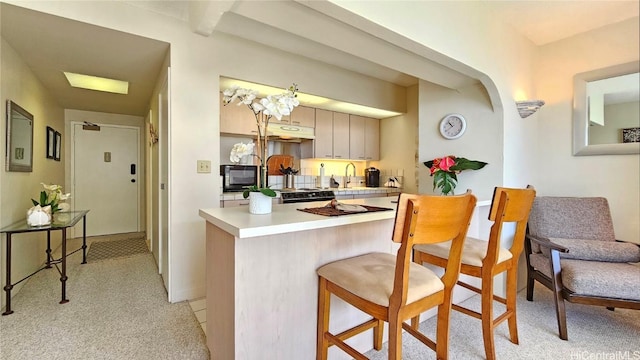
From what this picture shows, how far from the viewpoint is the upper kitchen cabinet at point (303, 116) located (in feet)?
12.0

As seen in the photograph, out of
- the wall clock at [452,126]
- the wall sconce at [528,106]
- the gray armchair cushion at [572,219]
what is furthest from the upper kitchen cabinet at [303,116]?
the gray armchair cushion at [572,219]

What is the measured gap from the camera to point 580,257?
2234 millimetres

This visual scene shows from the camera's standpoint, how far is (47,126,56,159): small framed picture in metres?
3.45

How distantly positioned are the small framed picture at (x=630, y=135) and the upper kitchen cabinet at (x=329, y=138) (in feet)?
9.47

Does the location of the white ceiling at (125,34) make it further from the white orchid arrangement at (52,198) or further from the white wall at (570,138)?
the white orchid arrangement at (52,198)

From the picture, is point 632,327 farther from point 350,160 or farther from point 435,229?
point 350,160

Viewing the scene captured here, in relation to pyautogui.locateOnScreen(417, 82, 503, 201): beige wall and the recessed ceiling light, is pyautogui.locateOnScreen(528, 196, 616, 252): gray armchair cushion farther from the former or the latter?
the recessed ceiling light

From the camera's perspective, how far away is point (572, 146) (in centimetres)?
279

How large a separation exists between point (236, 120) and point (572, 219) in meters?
3.45

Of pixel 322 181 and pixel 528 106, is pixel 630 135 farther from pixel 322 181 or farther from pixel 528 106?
pixel 322 181

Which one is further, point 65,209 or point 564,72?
point 65,209

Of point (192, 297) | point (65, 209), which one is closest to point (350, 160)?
point (192, 297)

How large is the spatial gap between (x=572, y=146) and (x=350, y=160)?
2622 millimetres

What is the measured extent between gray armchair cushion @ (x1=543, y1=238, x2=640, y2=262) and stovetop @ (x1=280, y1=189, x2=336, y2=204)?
7.31 ft
